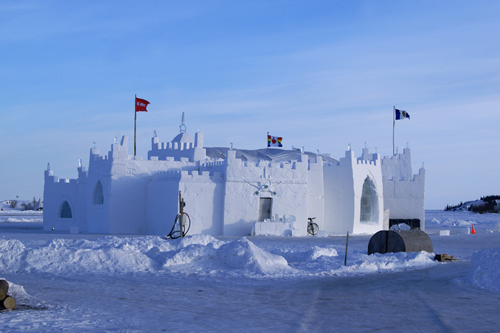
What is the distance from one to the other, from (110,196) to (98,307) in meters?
21.1

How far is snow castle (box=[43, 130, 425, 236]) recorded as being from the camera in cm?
2938

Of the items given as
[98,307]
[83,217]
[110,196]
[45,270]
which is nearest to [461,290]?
[98,307]

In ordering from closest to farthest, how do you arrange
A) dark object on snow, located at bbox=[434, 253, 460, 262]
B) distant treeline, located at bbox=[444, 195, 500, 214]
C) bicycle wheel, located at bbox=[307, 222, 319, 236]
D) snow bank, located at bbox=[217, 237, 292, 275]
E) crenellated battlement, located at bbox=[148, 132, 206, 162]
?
snow bank, located at bbox=[217, 237, 292, 275] → dark object on snow, located at bbox=[434, 253, 460, 262] → bicycle wheel, located at bbox=[307, 222, 319, 236] → crenellated battlement, located at bbox=[148, 132, 206, 162] → distant treeline, located at bbox=[444, 195, 500, 214]

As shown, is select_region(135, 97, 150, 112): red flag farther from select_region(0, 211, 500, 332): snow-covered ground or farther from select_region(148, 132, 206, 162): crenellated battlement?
select_region(0, 211, 500, 332): snow-covered ground

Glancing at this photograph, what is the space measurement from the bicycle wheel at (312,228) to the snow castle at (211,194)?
39 centimetres

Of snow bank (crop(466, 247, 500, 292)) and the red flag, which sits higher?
the red flag

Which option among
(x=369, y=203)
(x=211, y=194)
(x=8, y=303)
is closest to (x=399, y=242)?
(x=8, y=303)

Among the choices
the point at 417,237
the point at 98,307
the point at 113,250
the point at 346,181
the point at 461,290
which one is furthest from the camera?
the point at 346,181

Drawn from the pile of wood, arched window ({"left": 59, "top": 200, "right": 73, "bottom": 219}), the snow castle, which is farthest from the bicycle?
the pile of wood

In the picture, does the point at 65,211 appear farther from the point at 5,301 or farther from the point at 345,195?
the point at 5,301

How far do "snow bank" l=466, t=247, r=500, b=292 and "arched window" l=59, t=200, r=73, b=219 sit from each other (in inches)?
1111

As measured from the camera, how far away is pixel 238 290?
11.5 m

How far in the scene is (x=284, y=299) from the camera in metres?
10.3

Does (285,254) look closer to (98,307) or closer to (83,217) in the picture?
(98,307)
